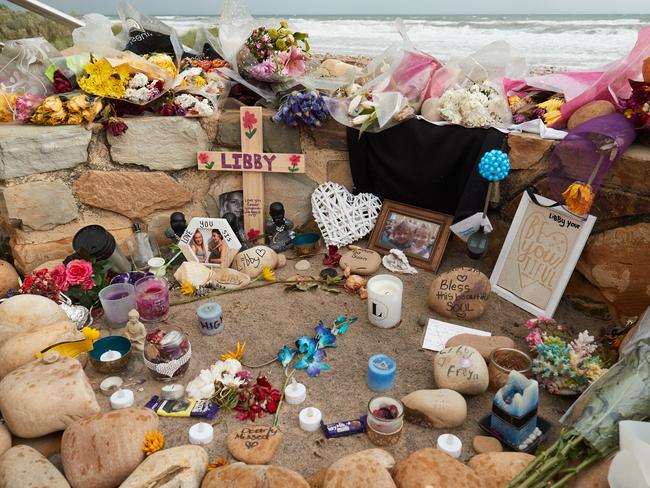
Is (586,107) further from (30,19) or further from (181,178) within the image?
(30,19)

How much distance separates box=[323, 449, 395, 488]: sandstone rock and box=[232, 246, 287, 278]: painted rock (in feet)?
5.00

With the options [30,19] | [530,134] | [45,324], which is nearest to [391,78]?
[530,134]

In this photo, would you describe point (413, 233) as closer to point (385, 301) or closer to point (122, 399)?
point (385, 301)

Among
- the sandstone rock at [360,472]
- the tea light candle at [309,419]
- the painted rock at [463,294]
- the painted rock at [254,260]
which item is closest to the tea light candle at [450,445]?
the sandstone rock at [360,472]

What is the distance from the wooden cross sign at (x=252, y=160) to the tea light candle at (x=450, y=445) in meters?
1.92

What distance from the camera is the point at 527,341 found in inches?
92.7

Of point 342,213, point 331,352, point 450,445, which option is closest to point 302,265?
point 342,213

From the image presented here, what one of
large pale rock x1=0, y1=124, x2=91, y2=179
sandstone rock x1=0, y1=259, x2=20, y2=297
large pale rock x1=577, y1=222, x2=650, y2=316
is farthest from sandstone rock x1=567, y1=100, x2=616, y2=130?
sandstone rock x1=0, y1=259, x2=20, y2=297

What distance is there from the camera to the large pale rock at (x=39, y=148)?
2.71m

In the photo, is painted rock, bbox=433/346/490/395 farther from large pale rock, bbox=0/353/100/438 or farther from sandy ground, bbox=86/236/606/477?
large pale rock, bbox=0/353/100/438

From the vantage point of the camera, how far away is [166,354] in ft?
6.81

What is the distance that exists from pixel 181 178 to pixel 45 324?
1.26 m

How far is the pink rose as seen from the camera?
8.43 ft

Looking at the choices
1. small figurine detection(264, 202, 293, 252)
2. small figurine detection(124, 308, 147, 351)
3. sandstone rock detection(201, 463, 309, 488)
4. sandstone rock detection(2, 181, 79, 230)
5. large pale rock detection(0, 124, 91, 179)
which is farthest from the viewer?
small figurine detection(264, 202, 293, 252)
